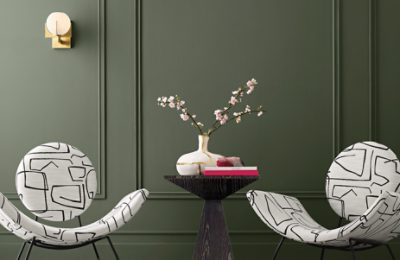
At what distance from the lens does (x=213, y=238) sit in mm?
2900

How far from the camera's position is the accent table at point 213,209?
282cm

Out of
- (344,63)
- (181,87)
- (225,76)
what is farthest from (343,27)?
(181,87)

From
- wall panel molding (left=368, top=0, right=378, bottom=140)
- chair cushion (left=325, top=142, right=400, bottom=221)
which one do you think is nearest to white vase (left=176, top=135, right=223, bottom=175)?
chair cushion (left=325, top=142, right=400, bottom=221)

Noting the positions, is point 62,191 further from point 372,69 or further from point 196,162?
point 372,69

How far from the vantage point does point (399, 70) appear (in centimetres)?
357

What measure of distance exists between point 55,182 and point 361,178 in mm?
1545

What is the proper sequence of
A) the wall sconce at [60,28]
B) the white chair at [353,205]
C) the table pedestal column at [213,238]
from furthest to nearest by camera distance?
the wall sconce at [60,28] < the table pedestal column at [213,238] < the white chair at [353,205]

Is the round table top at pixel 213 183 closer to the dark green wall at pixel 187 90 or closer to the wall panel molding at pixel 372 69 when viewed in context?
the dark green wall at pixel 187 90

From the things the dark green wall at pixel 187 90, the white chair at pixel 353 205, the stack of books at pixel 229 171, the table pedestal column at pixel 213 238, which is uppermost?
the dark green wall at pixel 187 90

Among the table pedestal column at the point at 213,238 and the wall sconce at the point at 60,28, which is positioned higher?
the wall sconce at the point at 60,28

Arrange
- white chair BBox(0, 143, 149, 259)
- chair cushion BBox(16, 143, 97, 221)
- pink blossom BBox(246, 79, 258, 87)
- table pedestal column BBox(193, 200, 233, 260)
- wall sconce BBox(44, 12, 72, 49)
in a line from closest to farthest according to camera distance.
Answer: white chair BBox(0, 143, 149, 259) → table pedestal column BBox(193, 200, 233, 260) → chair cushion BBox(16, 143, 97, 221) → pink blossom BBox(246, 79, 258, 87) → wall sconce BBox(44, 12, 72, 49)

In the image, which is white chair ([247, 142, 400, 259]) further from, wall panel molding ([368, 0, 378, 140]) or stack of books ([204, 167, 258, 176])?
wall panel molding ([368, 0, 378, 140])

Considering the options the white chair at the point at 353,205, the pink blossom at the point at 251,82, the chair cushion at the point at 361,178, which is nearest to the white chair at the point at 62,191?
the white chair at the point at 353,205

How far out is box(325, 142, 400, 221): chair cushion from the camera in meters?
2.93
